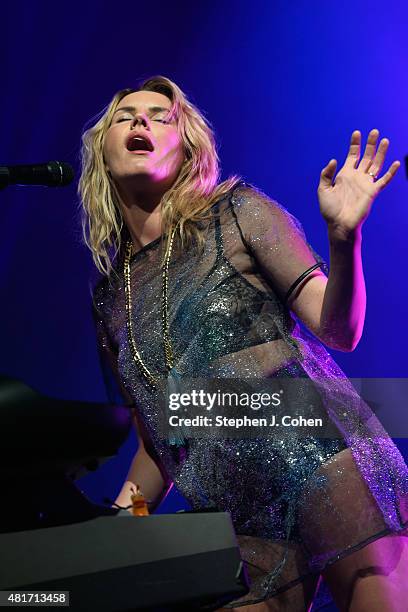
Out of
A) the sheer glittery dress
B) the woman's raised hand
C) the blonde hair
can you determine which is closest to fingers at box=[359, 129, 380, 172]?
the woman's raised hand

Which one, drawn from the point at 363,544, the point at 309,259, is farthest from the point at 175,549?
the point at 309,259

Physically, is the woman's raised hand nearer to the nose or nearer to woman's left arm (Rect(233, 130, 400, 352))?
woman's left arm (Rect(233, 130, 400, 352))

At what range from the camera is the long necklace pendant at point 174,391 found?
1.35 m

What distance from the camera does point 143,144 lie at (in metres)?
1.68

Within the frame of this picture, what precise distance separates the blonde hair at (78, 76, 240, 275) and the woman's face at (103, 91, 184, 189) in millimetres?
25

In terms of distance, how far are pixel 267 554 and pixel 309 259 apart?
49 centimetres

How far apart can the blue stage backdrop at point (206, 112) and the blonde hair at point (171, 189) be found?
0.32 meters

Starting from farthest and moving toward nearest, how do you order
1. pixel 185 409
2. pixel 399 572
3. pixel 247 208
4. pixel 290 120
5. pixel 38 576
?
pixel 290 120 → pixel 247 208 → pixel 185 409 → pixel 399 572 → pixel 38 576

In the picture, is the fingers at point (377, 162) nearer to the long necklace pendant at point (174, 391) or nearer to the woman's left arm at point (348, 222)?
the woman's left arm at point (348, 222)

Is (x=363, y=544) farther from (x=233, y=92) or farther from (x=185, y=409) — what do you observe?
(x=233, y=92)

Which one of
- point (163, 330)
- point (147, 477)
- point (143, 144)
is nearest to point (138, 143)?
point (143, 144)

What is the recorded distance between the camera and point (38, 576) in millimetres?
820

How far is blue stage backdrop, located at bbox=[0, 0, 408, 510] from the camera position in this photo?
2.07m

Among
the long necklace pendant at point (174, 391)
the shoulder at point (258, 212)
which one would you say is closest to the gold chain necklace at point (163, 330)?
the long necklace pendant at point (174, 391)
